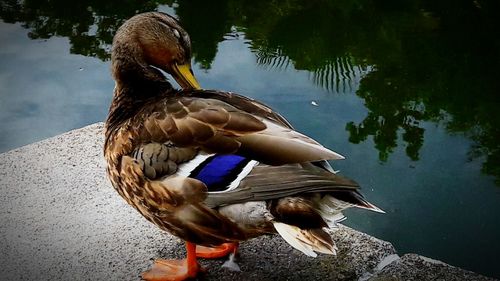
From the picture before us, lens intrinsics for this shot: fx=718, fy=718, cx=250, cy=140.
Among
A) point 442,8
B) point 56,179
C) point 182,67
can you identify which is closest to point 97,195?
point 56,179

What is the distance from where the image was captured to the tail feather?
179 centimetres

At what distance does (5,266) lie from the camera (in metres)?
2.39

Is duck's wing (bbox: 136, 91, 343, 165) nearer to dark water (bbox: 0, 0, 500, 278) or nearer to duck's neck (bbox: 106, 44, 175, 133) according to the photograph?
duck's neck (bbox: 106, 44, 175, 133)

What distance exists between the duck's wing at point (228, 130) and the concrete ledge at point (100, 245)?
0.51 metres

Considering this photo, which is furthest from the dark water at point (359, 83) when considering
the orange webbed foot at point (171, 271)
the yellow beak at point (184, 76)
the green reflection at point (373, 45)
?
the yellow beak at point (184, 76)

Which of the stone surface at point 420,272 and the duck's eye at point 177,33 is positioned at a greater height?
the duck's eye at point 177,33

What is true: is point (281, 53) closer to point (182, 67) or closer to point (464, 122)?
point (464, 122)

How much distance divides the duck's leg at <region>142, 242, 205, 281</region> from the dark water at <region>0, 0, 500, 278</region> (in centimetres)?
104

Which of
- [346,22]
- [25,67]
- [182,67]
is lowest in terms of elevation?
[25,67]

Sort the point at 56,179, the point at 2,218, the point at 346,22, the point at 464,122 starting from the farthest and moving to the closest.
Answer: the point at 346,22, the point at 464,122, the point at 56,179, the point at 2,218

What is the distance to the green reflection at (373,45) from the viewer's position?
3.96 metres

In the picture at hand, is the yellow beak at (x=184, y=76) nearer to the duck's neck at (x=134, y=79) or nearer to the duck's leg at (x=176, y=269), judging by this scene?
the duck's neck at (x=134, y=79)

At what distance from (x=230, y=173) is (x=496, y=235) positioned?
1593mm

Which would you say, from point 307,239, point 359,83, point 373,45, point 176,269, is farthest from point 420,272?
point 373,45
